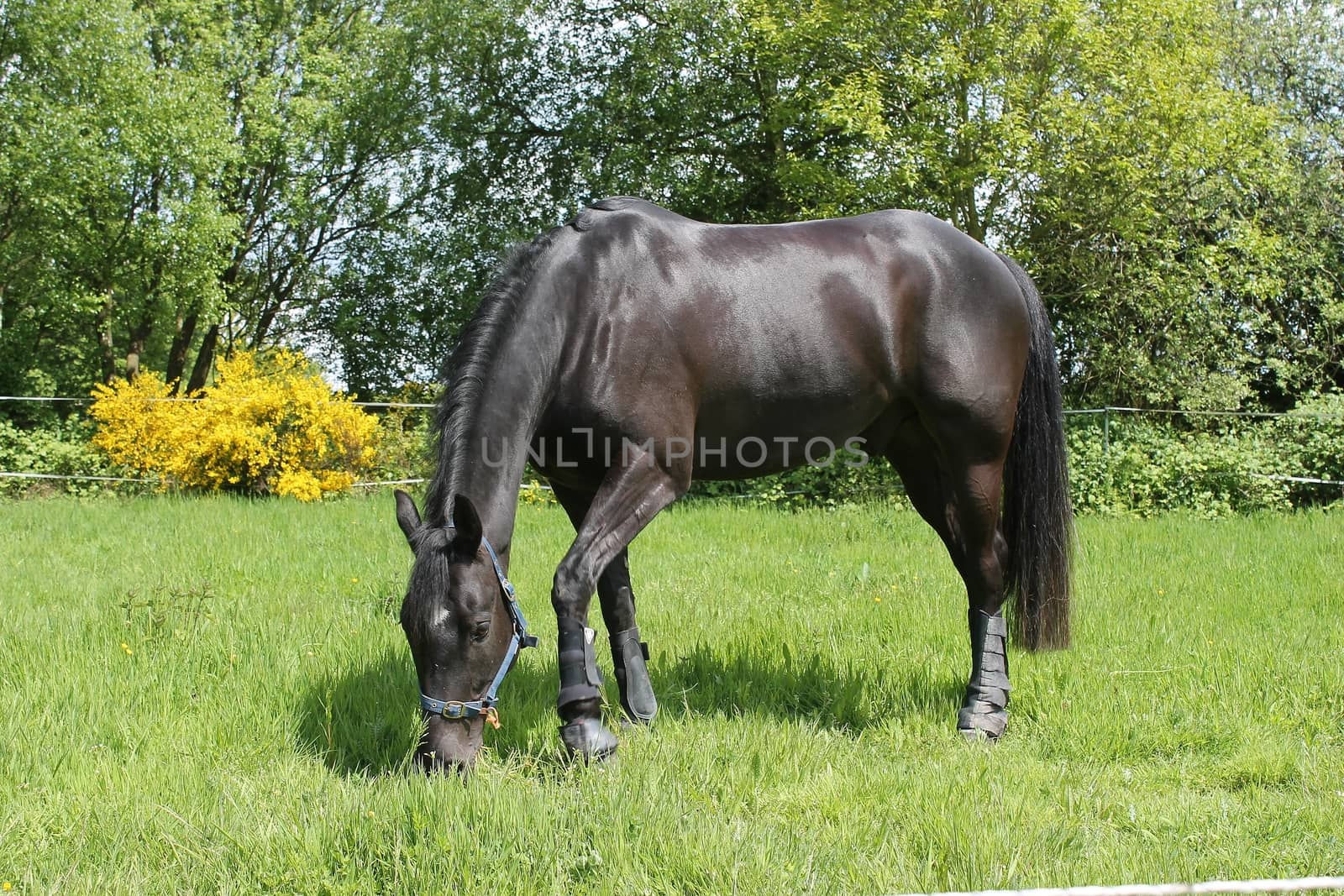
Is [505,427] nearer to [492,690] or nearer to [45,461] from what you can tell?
[492,690]

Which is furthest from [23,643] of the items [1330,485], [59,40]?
[59,40]

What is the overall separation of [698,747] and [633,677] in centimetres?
52

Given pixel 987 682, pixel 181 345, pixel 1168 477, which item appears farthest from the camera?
pixel 181 345

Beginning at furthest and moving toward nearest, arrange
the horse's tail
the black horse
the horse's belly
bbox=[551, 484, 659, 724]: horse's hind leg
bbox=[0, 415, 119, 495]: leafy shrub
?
bbox=[0, 415, 119, 495]: leafy shrub < the horse's tail < bbox=[551, 484, 659, 724]: horse's hind leg < the horse's belly < the black horse

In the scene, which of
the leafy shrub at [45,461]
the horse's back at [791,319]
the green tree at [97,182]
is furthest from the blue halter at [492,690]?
the green tree at [97,182]

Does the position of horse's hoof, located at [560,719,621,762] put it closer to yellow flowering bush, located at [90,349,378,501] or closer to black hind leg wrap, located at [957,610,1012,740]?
black hind leg wrap, located at [957,610,1012,740]

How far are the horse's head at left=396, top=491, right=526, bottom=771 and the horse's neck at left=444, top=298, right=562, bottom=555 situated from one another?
14cm

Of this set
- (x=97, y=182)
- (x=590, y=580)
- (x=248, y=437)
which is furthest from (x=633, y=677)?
(x=97, y=182)

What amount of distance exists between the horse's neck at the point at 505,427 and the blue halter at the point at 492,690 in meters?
0.12

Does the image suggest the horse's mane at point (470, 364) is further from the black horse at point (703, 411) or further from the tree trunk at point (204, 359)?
the tree trunk at point (204, 359)

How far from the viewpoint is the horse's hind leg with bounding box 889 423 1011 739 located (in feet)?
12.7

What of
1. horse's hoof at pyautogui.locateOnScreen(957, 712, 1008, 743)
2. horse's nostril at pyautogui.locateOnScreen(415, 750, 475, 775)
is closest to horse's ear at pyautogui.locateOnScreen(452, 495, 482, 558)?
horse's nostril at pyautogui.locateOnScreen(415, 750, 475, 775)

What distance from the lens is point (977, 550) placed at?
13.3 ft

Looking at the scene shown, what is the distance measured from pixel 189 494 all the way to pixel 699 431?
10.0m
